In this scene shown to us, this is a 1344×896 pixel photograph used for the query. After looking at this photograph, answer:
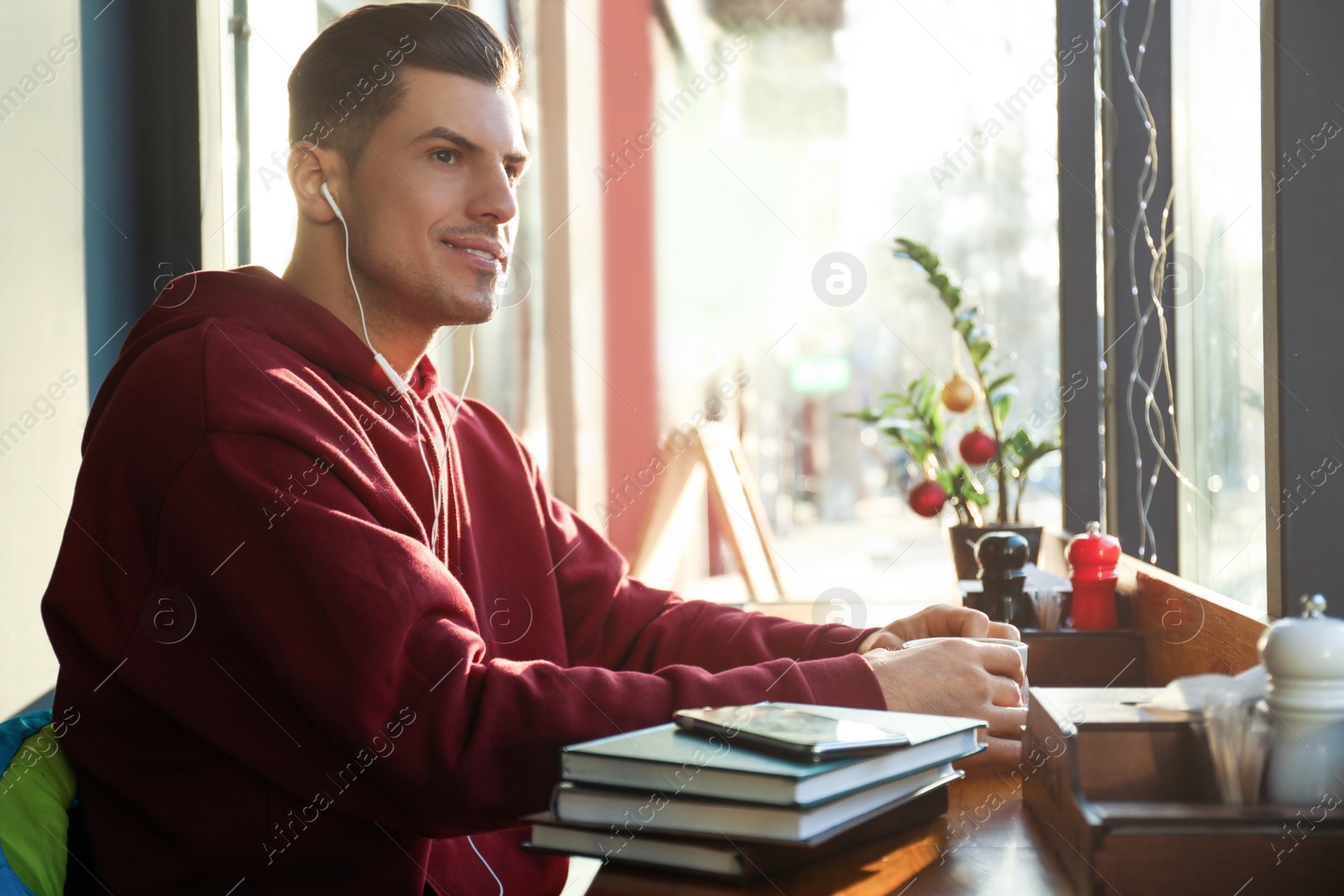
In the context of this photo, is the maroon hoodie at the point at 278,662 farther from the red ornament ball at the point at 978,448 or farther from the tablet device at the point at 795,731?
the red ornament ball at the point at 978,448

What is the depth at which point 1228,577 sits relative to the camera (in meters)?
1.43

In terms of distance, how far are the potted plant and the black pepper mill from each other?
37 centimetres

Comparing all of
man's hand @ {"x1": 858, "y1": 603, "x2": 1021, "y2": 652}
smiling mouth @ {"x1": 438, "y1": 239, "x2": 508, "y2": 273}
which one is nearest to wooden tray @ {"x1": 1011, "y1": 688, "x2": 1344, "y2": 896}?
man's hand @ {"x1": 858, "y1": 603, "x2": 1021, "y2": 652}

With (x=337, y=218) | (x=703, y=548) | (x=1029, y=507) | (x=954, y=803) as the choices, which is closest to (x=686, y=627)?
(x=954, y=803)

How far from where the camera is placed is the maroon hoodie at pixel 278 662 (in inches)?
31.9

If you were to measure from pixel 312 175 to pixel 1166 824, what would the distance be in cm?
108

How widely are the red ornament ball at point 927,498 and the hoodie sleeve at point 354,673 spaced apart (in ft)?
3.13

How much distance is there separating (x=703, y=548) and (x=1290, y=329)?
4.71 meters

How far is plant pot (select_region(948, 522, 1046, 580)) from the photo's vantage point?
5.36 feet

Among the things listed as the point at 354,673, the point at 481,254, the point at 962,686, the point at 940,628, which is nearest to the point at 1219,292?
the point at 940,628

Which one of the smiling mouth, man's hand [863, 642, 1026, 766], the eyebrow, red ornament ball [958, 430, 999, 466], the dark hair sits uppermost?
the dark hair

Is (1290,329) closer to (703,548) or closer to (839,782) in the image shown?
(839,782)

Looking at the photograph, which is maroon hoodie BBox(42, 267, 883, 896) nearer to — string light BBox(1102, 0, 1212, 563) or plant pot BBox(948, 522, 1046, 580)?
plant pot BBox(948, 522, 1046, 580)

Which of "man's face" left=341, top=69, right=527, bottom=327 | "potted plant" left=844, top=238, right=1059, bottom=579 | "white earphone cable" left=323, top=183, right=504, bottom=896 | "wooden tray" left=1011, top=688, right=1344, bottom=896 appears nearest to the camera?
"wooden tray" left=1011, top=688, right=1344, bottom=896
